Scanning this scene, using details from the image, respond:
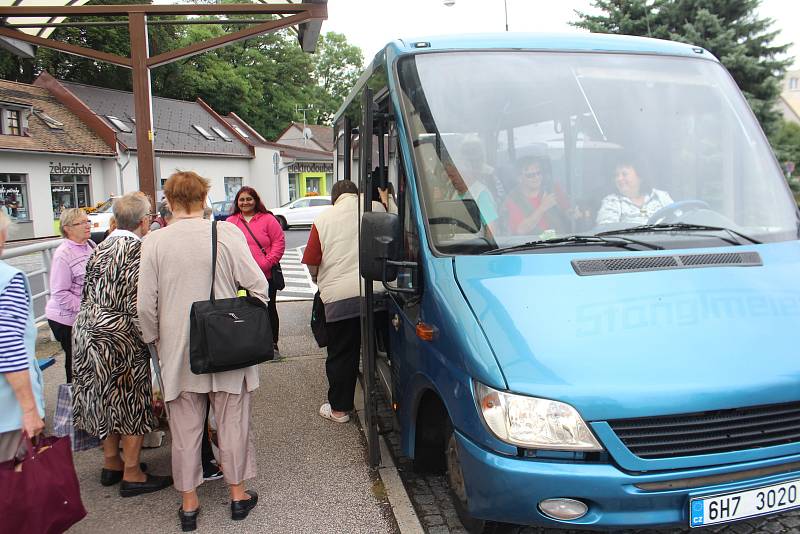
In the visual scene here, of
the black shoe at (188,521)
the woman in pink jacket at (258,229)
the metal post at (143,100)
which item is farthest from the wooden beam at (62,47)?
the black shoe at (188,521)

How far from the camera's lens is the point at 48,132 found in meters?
33.0

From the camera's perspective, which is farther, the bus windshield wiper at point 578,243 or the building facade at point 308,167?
the building facade at point 308,167

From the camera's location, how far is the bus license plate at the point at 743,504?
252 centimetres

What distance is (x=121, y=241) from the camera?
12.5 feet

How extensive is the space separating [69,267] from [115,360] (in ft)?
4.22

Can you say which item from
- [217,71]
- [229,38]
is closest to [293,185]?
[217,71]

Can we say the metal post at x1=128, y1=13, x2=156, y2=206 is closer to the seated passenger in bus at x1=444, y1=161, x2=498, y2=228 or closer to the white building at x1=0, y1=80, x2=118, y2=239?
the seated passenger in bus at x1=444, y1=161, x2=498, y2=228

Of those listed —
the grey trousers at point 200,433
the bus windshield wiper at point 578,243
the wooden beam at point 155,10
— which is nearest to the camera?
the bus windshield wiper at point 578,243

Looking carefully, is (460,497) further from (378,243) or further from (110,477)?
(110,477)

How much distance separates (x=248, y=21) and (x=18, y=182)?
23380 millimetres

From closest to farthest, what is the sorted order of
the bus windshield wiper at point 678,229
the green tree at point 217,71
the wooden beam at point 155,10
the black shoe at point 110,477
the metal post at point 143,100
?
the bus windshield wiper at point 678,229 → the black shoe at point 110,477 → the wooden beam at point 155,10 → the metal post at point 143,100 → the green tree at point 217,71

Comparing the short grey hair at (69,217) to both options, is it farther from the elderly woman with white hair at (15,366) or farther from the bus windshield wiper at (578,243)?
the bus windshield wiper at (578,243)

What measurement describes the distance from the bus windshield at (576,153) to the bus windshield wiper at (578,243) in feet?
0.15

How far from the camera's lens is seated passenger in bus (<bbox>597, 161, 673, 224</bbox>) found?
337cm
